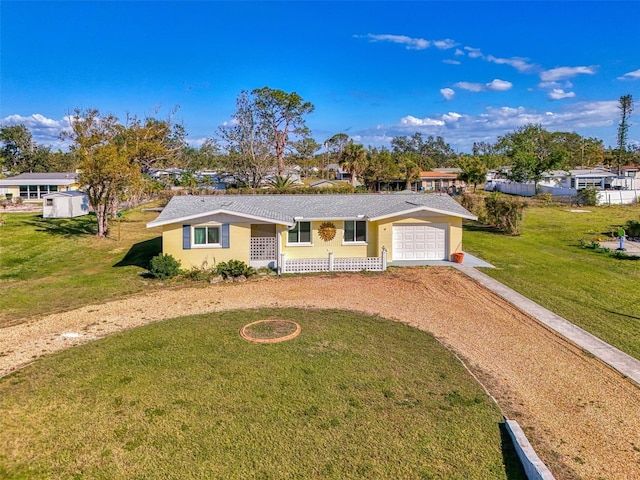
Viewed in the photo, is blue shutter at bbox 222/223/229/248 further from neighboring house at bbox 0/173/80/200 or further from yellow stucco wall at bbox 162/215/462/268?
neighboring house at bbox 0/173/80/200

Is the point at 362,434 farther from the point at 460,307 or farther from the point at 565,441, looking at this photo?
the point at 460,307

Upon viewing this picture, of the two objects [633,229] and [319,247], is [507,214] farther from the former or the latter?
[319,247]

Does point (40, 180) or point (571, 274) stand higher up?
point (40, 180)

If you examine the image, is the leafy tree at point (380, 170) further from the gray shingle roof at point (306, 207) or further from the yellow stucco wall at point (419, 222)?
the yellow stucco wall at point (419, 222)

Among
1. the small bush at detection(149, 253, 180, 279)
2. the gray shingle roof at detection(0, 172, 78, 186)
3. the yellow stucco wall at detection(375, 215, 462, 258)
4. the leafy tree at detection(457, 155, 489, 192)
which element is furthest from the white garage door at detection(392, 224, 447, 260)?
the leafy tree at detection(457, 155, 489, 192)

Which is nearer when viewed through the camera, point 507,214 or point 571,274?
point 571,274

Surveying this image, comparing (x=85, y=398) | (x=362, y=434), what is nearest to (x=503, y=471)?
(x=362, y=434)

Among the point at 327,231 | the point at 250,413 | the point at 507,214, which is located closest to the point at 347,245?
the point at 327,231
